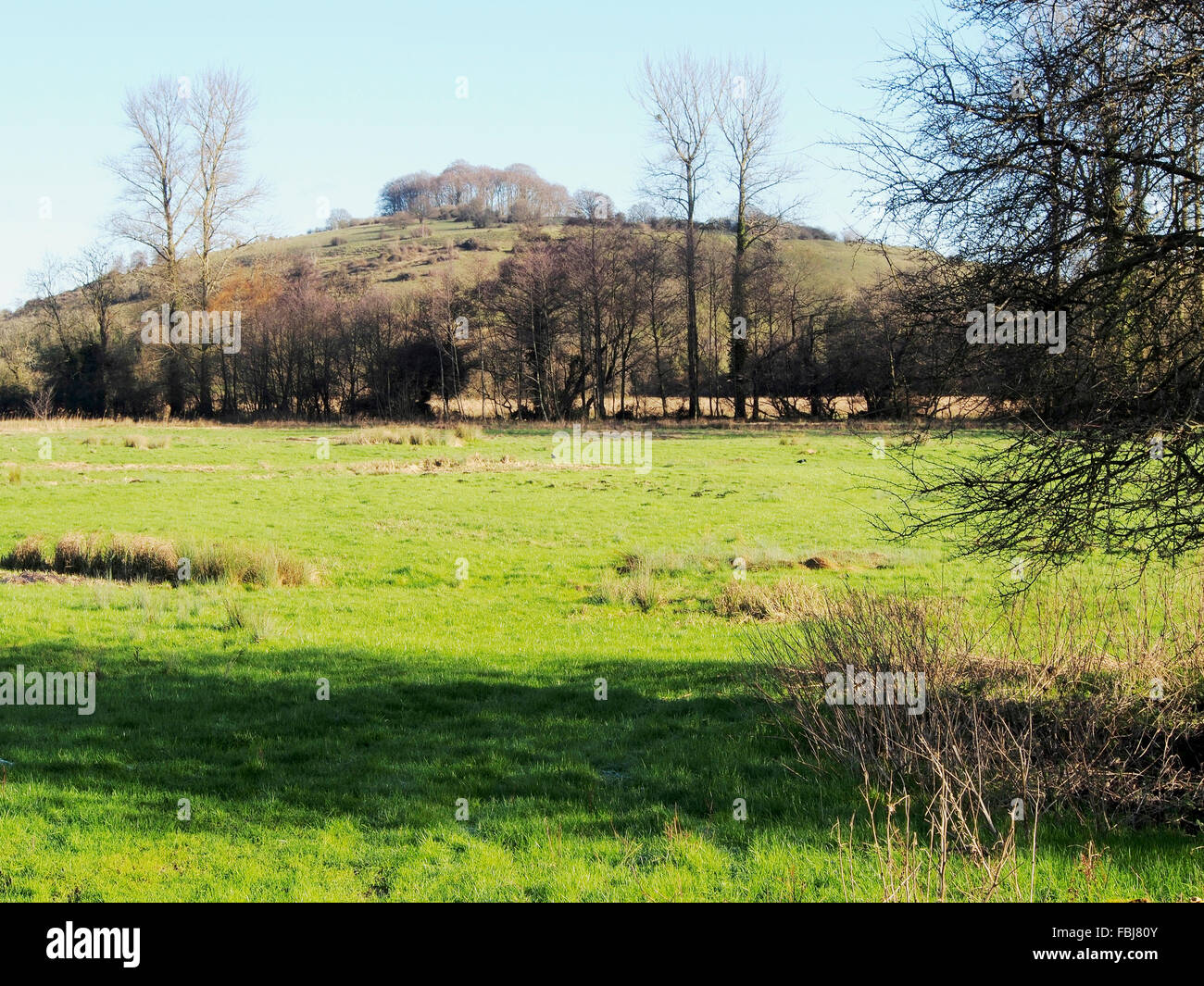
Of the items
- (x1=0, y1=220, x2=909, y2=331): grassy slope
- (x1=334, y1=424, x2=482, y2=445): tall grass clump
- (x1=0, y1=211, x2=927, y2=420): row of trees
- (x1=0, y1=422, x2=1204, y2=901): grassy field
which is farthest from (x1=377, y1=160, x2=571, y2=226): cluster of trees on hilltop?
(x1=0, y1=422, x2=1204, y2=901): grassy field

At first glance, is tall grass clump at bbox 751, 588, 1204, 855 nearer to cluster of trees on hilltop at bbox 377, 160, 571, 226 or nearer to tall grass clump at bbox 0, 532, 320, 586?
tall grass clump at bbox 0, 532, 320, 586

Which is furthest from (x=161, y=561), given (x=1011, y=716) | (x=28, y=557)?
(x=1011, y=716)

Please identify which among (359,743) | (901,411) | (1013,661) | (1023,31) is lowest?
(359,743)

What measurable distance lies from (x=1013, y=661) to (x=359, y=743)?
21.3ft

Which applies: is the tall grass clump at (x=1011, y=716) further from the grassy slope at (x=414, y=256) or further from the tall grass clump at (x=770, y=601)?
the grassy slope at (x=414, y=256)

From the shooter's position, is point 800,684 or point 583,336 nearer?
point 800,684

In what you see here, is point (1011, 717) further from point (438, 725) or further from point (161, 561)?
point (161, 561)

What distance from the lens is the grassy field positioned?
5.64m

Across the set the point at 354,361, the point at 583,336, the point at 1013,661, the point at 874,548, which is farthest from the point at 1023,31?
the point at 354,361

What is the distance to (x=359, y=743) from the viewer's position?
27.8ft

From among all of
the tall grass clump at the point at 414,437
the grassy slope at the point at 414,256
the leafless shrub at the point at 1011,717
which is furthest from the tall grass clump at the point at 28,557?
the grassy slope at the point at 414,256

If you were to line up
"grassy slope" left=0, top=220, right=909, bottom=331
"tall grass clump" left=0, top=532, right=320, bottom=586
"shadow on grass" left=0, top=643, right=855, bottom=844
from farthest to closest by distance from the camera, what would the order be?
"grassy slope" left=0, top=220, right=909, bottom=331 → "tall grass clump" left=0, top=532, right=320, bottom=586 → "shadow on grass" left=0, top=643, right=855, bottom=844

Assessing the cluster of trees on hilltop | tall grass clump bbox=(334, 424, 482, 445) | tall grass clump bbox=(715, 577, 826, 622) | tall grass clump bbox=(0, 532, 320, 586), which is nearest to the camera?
tall grass clump bbox=(715, 577, 826, 622)
